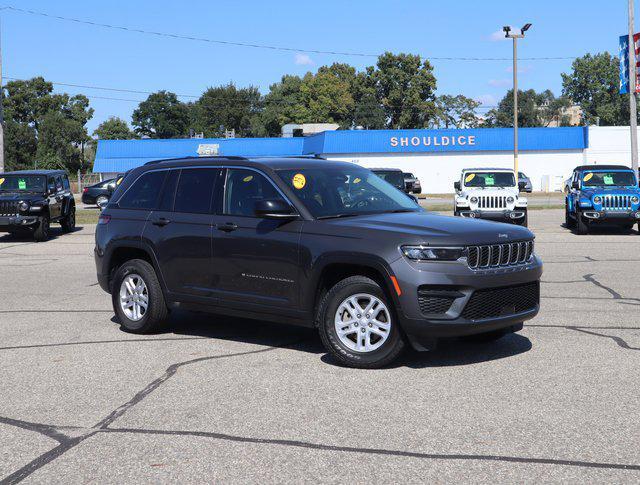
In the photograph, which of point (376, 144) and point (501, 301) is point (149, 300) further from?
point (376, 144)

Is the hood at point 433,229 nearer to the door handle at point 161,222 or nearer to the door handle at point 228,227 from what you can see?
the door handle at point 228,227

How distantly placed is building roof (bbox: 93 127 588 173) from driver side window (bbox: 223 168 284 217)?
59.4 meters

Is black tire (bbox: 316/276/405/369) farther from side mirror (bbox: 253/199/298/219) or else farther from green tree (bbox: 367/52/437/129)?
green tree (bbox: 367/52/437/129)

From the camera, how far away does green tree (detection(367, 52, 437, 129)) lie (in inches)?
4139

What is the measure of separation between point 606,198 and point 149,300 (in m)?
15.6

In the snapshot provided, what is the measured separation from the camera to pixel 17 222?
2112 centimetres

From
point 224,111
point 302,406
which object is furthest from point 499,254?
point 224,111

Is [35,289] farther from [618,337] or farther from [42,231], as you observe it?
[42,231]

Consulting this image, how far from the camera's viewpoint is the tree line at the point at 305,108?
105 metres

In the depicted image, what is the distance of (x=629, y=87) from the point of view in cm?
3138

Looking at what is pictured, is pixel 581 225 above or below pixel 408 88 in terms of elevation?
below

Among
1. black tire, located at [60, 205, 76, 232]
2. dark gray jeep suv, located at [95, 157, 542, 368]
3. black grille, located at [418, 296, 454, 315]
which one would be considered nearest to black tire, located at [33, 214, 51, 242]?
black tire, located at [60, 205, 76, 232]

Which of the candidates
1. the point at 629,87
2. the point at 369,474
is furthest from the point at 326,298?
the point at 629,87

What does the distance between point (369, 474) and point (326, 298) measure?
264 centimetres
